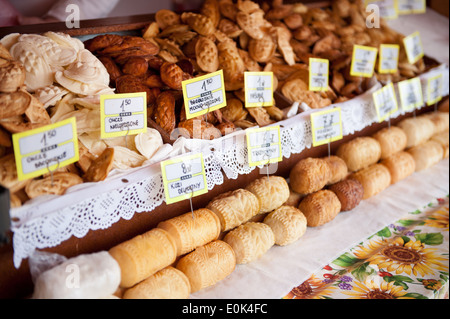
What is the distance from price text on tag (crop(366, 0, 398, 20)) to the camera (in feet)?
10.7

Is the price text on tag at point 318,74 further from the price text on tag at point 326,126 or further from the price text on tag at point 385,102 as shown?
the price text on tag at point 385,102

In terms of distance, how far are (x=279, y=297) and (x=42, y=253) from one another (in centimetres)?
85

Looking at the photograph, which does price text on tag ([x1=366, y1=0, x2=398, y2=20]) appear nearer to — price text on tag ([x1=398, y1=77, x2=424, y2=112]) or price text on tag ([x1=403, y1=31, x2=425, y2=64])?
price text on tag ([x1=403, y1=31, x2=425, y2=64])

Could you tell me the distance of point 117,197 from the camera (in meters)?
1.48

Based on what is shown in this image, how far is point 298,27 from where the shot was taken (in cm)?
266

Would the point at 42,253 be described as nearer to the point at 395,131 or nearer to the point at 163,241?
the point at 163,241

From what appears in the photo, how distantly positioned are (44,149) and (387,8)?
291cm

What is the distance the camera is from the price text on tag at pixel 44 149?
1280 mm

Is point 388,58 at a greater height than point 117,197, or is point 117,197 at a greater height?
point 388,58

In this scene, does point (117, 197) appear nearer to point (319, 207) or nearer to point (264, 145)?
point (264, 145)

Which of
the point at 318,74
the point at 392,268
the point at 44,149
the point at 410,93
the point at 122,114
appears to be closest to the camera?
the point at 44,149

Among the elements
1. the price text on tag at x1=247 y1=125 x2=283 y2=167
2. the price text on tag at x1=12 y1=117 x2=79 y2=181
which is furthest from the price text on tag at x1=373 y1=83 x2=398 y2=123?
the price text on tag at x1=12 y1=117 x2=79 y2=181

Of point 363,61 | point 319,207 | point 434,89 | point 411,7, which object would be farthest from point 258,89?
point 411,7

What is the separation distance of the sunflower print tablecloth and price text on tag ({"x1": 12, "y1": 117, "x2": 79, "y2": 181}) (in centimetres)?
95
